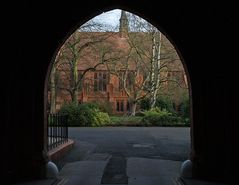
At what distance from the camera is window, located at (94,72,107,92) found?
48844mm

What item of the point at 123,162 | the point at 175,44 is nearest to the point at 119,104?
the point at 123,162

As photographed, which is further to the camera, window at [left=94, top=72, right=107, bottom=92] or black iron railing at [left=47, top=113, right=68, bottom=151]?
window at [left=94, top=72, right=107, bottom=92]

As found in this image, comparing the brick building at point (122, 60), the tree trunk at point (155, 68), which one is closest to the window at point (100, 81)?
the brick building at point (122, 60)

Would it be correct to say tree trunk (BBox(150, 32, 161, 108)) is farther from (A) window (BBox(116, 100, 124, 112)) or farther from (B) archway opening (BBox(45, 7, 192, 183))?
(A) window (BBox(116, 100, 124, 112))

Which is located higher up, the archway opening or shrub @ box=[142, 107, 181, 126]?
the archway opening

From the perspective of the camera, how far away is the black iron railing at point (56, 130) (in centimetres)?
1360

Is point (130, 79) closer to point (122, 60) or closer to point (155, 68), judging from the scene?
point (122, 60)

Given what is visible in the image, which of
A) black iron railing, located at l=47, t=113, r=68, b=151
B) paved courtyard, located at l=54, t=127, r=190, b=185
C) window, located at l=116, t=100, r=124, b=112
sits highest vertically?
window, located at l=116, t=100, r=124, b=112

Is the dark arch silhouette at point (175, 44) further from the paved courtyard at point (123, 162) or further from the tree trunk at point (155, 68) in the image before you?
the tree trunk at point (155, 68)

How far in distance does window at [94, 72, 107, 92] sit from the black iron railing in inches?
1288

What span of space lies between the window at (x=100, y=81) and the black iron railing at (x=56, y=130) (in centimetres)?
3272

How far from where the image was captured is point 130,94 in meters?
40.6

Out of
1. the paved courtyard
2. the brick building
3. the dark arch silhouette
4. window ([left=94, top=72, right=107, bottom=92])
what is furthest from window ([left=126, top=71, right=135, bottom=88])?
the dark arch silhouette

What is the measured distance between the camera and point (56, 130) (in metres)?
14.7
